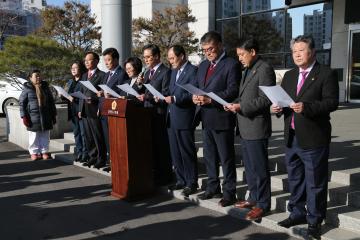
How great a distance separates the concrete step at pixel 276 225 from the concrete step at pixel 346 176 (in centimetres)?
77

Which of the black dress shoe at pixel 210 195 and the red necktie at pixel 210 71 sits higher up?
the red necktie at pixel 210 71

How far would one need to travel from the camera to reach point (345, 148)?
6598mm

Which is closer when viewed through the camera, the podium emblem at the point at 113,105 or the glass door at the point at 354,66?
the podium emblem at the point at 113,105

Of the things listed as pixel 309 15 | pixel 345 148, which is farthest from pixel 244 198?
pixel 309 15

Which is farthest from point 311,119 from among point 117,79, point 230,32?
point 230,32

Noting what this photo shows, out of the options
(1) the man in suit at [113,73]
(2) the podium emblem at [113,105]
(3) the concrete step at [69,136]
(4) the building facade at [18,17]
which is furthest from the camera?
(4) the building facade at [18,17]

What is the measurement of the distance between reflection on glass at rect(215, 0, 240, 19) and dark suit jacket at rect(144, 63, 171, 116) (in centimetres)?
1370

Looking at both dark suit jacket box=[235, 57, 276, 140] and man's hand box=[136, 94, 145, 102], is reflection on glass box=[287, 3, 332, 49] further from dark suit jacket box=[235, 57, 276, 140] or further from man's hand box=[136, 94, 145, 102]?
dark suit jacket box=[235, 57, 276, 140]

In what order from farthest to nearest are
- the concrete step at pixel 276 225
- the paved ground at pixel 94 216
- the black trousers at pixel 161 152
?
the black trousers at pixel 161 152
the paved ground at pixel 94 216
the concrete step at pixel 276 225

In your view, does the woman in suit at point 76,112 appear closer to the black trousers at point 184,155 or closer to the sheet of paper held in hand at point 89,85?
the sheet of paper held in hand at point 89,85

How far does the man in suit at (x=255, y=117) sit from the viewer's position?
445 centimetres

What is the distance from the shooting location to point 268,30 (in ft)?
57.2

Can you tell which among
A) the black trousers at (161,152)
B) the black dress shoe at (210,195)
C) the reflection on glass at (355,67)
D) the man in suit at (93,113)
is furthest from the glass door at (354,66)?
the black dress shoe at (210,195)

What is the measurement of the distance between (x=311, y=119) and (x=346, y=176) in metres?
1.38
